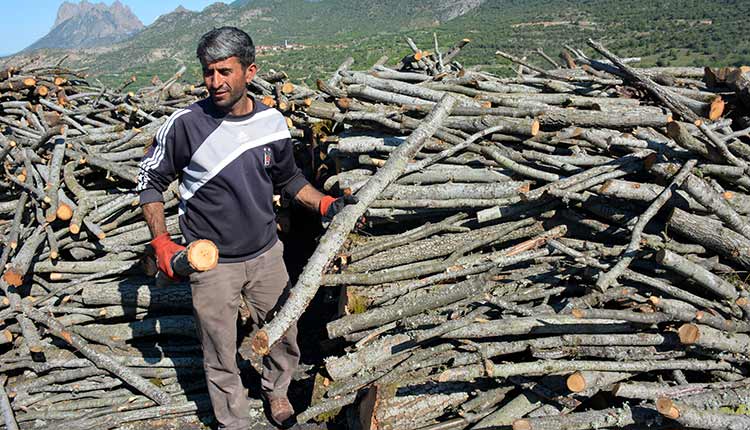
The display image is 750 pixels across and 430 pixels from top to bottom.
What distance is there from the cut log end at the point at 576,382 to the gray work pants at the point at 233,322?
200 centimetres

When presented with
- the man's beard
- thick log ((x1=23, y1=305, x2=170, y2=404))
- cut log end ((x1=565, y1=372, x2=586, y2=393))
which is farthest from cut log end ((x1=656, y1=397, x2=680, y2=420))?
thick log ((x1=23, y1=305, x2=170, y2=404))

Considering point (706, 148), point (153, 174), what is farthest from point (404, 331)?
point (706, 148)

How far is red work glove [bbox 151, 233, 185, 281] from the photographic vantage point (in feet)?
9.82

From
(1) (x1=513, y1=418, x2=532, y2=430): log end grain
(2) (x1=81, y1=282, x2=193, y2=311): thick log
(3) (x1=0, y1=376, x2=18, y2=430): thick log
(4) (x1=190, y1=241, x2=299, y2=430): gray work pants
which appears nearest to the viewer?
(1) (x1=513, y1=418, x2=532, y2=430): log end grain

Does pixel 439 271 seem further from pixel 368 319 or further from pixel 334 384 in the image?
pixel 334 384

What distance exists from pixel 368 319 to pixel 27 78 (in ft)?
18.7

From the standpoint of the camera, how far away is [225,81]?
3.03m

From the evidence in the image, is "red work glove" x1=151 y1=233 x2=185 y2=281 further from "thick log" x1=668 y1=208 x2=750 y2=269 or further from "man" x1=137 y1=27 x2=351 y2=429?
"thick log" x1=668 y1=208 x2=750 y2=269

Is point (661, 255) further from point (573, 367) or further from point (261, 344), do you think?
point (261, 344)

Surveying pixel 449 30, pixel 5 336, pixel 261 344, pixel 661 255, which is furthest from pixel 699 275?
pixel 449 30

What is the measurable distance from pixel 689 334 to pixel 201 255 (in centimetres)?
290

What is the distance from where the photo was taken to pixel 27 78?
6125mm

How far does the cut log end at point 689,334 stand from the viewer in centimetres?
280

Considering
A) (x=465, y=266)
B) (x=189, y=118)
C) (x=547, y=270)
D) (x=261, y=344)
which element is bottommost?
(x=547, y=270)
